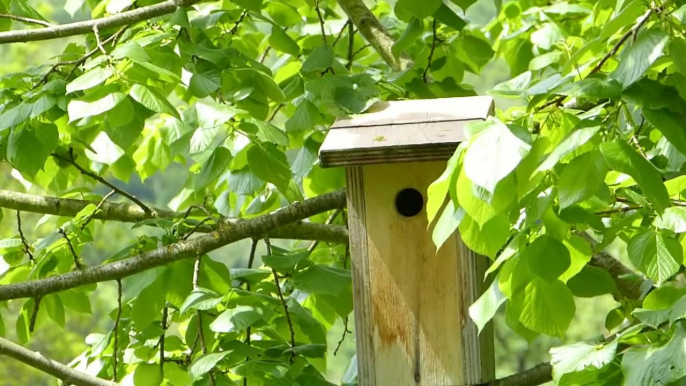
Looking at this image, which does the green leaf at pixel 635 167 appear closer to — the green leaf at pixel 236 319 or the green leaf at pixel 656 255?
the green leaf at pixel 656 255

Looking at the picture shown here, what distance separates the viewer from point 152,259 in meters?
1.90

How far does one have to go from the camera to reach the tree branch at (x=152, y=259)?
1891 mm

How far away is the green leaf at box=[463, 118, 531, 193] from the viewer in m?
1.00

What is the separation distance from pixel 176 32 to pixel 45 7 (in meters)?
6.23

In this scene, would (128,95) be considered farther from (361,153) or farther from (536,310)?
(536,310)

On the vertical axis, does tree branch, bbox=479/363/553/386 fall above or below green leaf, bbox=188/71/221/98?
below

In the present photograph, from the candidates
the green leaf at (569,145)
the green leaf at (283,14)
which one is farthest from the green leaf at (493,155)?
the green leaf at (283,14)

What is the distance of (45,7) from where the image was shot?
25.9 ft

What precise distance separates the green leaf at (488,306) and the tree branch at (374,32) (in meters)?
1.19

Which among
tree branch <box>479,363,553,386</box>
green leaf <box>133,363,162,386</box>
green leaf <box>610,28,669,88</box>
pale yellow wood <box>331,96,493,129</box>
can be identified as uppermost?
pale yellow wood <box>331,96,493,129</box>

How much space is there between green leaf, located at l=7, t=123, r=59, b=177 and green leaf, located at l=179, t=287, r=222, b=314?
1.29 ft

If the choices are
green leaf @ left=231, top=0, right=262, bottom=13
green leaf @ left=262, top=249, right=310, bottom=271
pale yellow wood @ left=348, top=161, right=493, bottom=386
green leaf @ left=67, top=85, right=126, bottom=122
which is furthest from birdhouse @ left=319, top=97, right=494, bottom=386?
green leaf @ left=231, top=0, right=262, bottom=13

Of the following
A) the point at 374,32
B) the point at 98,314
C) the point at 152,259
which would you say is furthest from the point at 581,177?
the point at 98,314

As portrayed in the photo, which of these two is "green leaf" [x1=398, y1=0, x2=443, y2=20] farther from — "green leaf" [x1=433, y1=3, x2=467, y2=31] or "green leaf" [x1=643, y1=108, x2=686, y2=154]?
"green leaf" [x1=643, y1=108, x2=686, y2=154]
